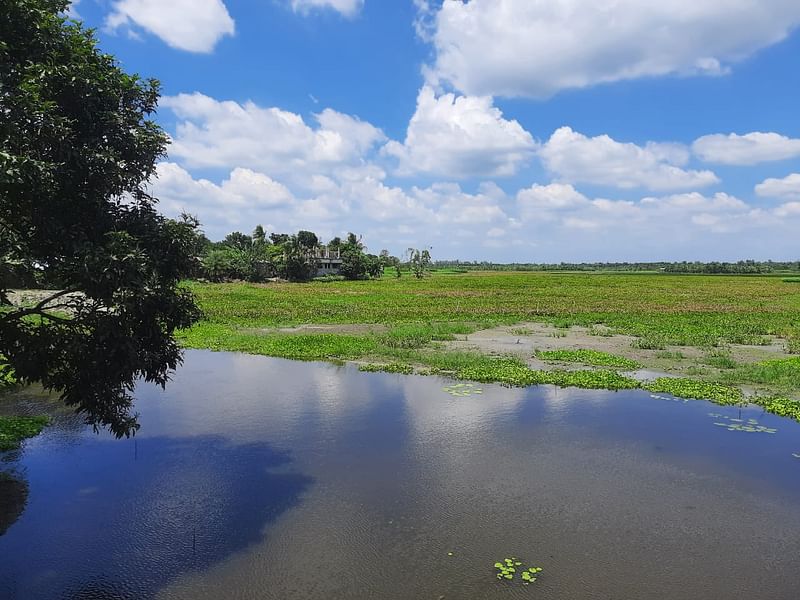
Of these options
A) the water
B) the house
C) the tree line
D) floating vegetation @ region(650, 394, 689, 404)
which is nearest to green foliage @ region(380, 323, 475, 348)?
the water

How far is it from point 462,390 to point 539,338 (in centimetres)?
1333

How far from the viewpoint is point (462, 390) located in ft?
60.6

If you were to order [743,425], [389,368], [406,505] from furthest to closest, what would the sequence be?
[389,368] < [743,425] < [406,505]

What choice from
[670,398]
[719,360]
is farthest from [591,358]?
[670,398]

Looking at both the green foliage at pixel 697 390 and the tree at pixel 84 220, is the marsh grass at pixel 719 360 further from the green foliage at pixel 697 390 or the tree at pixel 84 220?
the tree at pixel 84 220

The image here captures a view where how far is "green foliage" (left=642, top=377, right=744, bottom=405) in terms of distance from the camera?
17391 millimetres

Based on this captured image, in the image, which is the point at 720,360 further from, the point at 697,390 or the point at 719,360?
the point at 697,390

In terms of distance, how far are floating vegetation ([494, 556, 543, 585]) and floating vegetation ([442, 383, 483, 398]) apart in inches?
374

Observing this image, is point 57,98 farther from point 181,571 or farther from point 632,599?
point 632,599

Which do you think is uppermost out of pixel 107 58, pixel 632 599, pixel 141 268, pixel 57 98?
pixel 107 58

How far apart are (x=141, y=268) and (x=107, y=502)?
5136mm

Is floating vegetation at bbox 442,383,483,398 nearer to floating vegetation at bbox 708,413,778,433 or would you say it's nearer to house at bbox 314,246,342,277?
floating vegetation at bbox 708,413,778,433

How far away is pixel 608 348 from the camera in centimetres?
2706

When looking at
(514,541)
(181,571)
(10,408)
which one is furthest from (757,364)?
(10,408)
